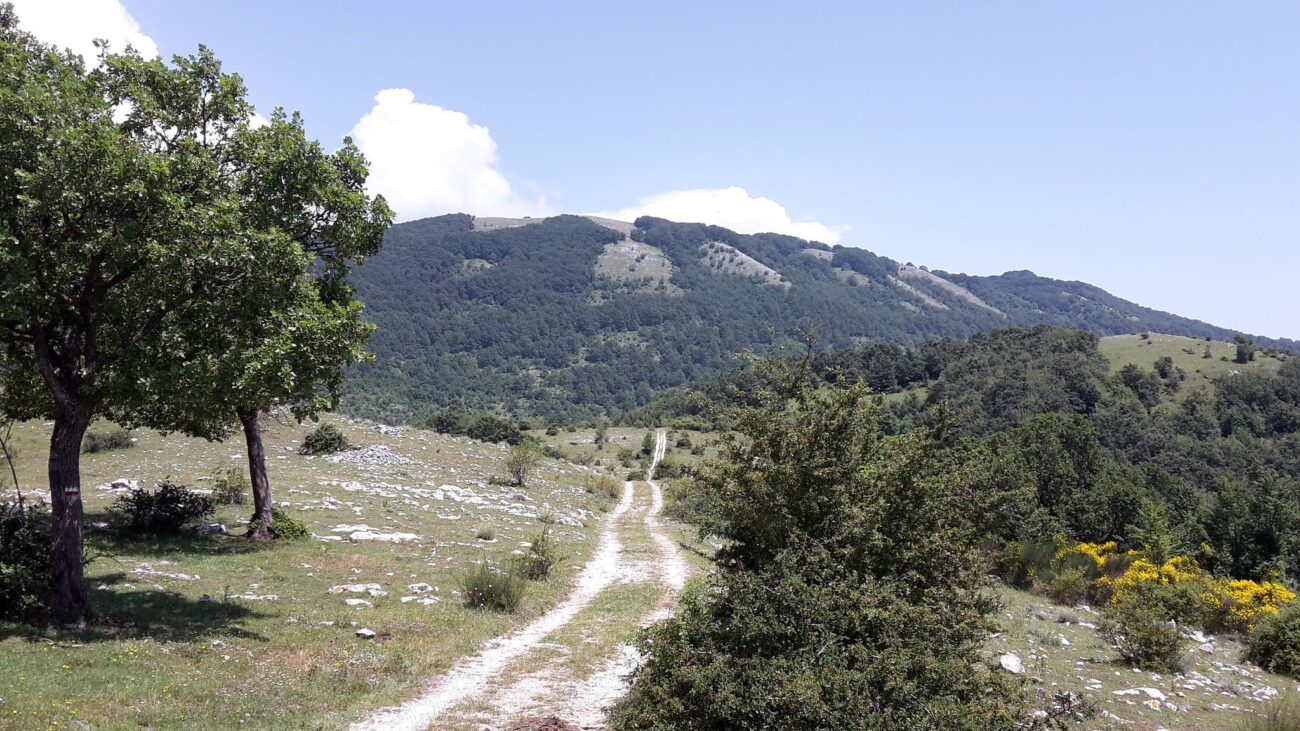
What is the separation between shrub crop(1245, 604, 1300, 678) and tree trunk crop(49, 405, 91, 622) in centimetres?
2676

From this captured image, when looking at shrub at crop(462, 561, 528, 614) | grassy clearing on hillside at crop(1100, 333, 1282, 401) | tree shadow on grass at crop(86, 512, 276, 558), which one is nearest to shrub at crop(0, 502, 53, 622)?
tree shadow on grass at crop(86, 512, 276, 558)

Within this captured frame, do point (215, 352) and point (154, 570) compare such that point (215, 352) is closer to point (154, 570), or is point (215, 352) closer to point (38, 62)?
point (38, 62)

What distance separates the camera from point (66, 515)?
37.8 ft

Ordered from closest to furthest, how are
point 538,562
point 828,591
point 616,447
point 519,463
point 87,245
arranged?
1. point 828,591
2. point 87,245
3. point 538,562
4. point 519,463
5. point 616,447

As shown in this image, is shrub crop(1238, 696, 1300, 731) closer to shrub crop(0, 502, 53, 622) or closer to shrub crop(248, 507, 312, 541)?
shrub crop(0, 502, 53, 622)

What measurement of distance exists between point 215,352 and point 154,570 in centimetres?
792

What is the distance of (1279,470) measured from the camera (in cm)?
9962

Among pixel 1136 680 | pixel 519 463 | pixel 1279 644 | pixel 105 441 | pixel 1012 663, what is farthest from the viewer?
pixel 519 463

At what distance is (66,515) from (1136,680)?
20899 mm

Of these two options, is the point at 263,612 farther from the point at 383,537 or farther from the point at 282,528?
the point at 383,537

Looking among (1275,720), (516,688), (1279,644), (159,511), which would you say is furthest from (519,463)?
(1275,720)

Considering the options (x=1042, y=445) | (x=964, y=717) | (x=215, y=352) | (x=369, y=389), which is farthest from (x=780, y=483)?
(x=369, y=389)

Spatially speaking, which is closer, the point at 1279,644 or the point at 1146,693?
the point at 1146,693

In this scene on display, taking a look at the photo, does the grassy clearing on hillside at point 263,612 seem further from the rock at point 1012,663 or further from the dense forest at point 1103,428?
the rock at point 1012,663
